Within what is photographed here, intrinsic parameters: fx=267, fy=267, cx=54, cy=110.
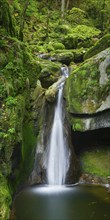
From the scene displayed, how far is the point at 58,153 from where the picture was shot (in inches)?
406

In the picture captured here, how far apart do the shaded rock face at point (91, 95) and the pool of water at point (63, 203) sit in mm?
2337

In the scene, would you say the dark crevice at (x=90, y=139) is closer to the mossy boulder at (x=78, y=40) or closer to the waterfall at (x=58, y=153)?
the waterfall at (x=58, y=153)

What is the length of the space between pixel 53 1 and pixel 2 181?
83.1 feet

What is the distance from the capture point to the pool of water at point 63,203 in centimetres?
684

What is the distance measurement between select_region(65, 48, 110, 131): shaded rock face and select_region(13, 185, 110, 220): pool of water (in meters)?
2.34

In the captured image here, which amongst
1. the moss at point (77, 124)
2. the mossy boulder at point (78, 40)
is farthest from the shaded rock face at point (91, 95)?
the mossy boulder at point (78, 40)

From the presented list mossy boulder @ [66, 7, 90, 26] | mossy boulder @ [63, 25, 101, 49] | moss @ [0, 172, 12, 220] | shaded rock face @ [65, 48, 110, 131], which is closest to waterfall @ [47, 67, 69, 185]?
shaded rock face @ [65, 48, 110, 131]

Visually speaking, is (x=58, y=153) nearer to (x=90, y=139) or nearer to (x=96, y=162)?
(x=90, y=139)

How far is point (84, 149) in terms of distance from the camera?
1083cm

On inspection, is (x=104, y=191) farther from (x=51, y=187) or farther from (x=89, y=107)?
(x=89, y=107)

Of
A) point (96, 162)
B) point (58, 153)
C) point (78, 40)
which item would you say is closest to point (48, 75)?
point (58, 153)

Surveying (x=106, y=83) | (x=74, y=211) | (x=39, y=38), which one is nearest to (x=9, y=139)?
(x=74, y=211)

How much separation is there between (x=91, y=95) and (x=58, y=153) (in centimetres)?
256

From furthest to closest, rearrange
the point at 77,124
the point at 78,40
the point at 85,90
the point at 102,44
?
the point at 78,40
the point at 102,44
the point at 85,90
the point at 77,124
